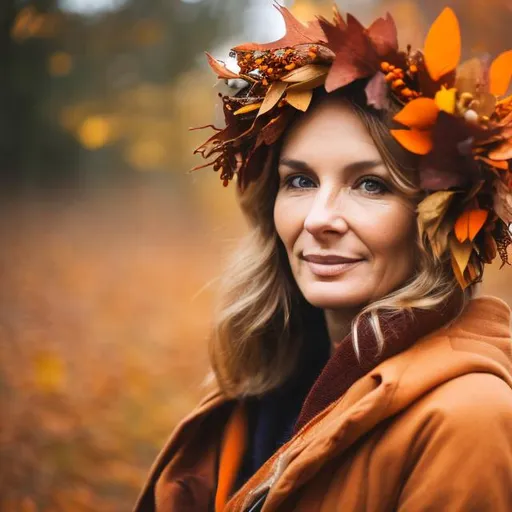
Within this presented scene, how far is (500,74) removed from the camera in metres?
1.59

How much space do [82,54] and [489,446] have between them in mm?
5340

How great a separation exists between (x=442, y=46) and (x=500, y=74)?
144 millimetres

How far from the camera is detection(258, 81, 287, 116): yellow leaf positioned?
179 cm

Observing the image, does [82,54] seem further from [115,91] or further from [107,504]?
[107,504]

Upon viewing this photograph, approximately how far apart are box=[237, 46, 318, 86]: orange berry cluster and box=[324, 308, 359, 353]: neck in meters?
0.64

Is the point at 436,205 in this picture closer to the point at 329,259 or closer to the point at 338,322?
the point at 329,259

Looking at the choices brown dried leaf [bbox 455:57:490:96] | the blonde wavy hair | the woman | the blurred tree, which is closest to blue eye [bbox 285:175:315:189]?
the woman

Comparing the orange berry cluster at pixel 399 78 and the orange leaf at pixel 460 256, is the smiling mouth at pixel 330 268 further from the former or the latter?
the orange berry cluster at pixel 399 78

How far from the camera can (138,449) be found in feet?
15.5

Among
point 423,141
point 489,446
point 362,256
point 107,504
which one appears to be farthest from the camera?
point 107,504

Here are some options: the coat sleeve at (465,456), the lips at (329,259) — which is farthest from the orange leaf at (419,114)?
the coat sleeve at (465,456)

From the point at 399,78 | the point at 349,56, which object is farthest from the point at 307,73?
the point at 399,78

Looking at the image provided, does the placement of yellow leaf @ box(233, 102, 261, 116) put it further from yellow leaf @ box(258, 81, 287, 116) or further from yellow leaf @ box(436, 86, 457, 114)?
yellow leaf @ box(436, 86, 457, 114)

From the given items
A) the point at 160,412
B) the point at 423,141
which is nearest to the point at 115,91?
the point at 160,412
